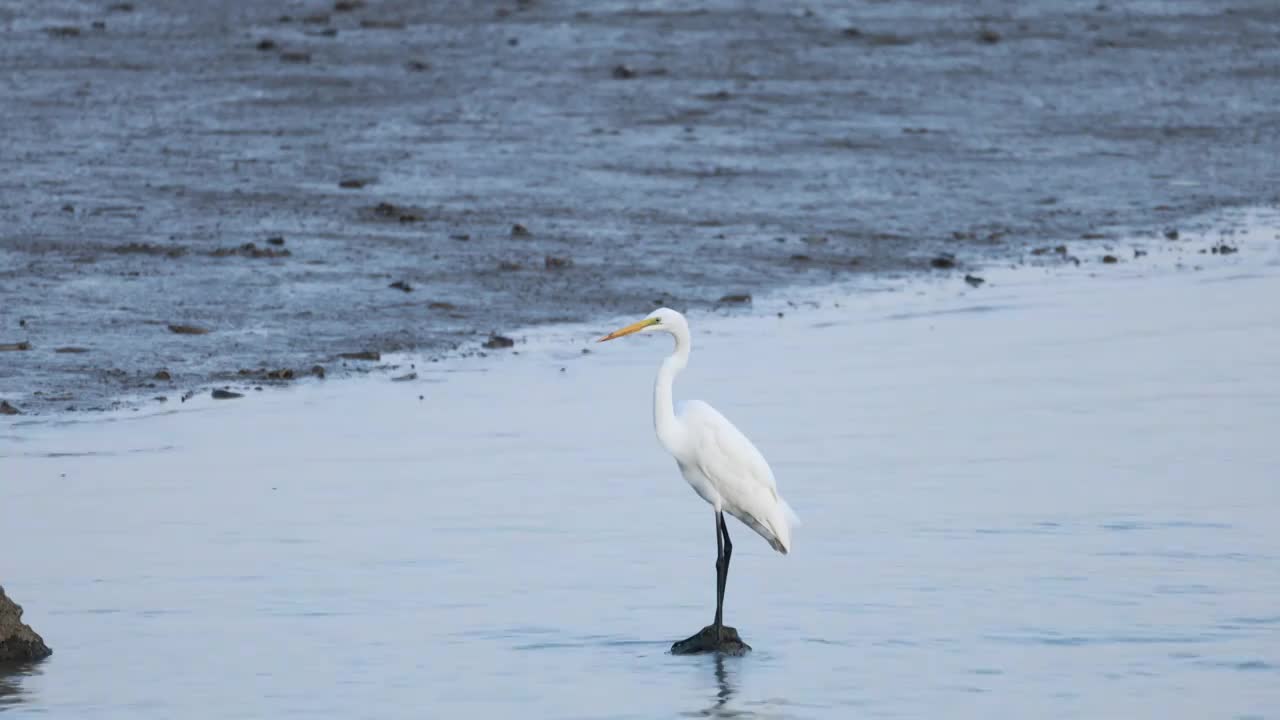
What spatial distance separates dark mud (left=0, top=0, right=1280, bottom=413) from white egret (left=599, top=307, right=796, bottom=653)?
4.51 metres

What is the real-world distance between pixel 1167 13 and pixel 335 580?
74.8 ft

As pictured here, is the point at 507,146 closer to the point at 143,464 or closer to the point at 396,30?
the point at 396,30

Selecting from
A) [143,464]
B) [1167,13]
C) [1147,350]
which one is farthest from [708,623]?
[1167,13]

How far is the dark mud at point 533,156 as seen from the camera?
14883 mm

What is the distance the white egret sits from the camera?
852 centimetres

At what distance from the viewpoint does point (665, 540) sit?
31.6 feet

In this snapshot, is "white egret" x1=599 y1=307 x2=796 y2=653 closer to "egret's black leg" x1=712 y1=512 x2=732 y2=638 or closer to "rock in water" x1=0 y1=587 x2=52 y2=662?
"egret's black leg" x1=712 y1=512 x2=732 y2=638

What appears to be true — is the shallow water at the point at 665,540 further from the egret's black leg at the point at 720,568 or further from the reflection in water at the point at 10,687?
the egret's black leg at the point at 720,568

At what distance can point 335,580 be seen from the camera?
891cm

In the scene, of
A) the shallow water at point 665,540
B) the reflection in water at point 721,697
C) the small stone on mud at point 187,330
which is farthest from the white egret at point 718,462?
the small stone on mud at point 187,330

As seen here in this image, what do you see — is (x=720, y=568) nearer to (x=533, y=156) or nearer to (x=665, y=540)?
(x=665, y=540)

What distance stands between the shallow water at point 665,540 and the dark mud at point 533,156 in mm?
1689

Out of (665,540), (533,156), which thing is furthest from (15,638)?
(533,156)

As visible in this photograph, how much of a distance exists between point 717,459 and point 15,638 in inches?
99.9
